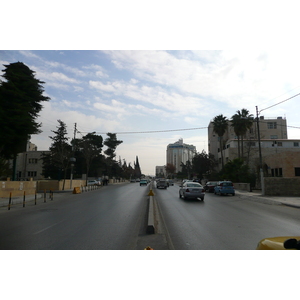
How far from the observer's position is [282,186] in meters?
26.5

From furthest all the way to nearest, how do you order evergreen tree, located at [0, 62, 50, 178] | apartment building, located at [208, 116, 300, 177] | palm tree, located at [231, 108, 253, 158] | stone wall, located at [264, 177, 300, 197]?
palm tree, located at [231, 108, 253, 158]
apartment building, located at [208, 116, 300, 177]
evergreen tree, located at [0, 62, 50, 178]
stone wall, located at [264, 177, 300, 197]

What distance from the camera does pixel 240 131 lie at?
48.4 metres

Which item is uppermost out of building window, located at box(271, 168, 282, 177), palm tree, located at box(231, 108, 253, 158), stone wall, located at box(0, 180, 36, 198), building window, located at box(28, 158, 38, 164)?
palm tree, located at box(231, 108, 253, 158)

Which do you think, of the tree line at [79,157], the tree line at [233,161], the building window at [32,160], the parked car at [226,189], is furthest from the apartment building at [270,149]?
Answer: the building window at [32,160]

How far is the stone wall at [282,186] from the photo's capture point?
2631cm

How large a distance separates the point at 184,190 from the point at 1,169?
707 inches

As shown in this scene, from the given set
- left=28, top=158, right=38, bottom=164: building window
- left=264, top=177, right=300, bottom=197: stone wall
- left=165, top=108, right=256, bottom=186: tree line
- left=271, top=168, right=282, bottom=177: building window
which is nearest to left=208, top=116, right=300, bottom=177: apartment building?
left=271, top=168, right=282, bottom=177: building window

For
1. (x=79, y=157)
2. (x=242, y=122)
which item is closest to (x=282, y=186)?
(x=242, y=122)

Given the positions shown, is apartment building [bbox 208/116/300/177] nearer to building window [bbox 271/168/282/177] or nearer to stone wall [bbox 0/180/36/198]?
building window [bbox 271/168/282/177]

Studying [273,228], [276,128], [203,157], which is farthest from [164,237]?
[276,128]

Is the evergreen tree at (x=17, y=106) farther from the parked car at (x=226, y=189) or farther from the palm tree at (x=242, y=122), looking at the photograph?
the palm tree at (x=242, y=122)

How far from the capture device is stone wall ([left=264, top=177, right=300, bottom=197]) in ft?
86.3

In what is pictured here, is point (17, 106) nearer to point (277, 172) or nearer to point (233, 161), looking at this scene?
point (233, 161)

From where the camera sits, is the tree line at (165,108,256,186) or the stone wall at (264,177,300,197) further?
the tree line at (165,108,256,186)
